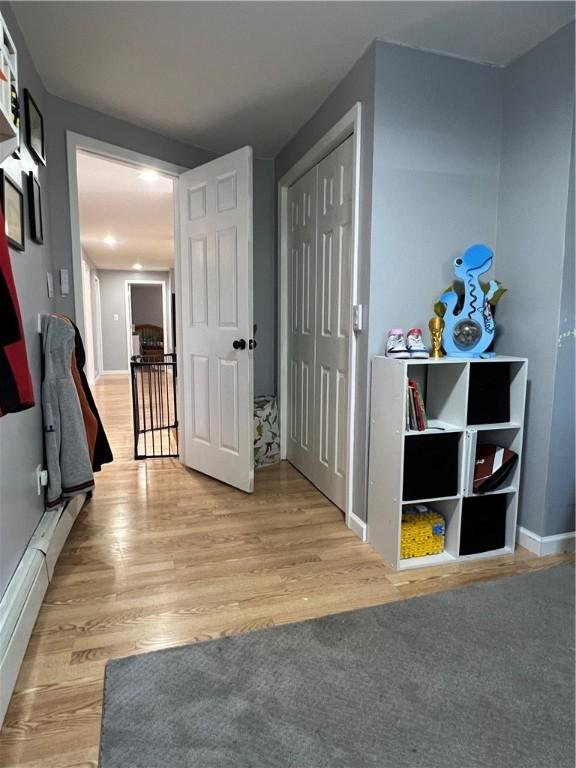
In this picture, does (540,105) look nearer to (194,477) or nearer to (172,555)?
(172,555)

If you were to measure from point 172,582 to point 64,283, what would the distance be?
70.1 inches

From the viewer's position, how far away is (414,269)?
2.15 metres

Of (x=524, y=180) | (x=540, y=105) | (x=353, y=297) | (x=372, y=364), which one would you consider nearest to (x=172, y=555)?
(x=372, y=364)

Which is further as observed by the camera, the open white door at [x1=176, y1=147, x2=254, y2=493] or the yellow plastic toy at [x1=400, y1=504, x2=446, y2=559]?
the open white door at [x1=176, y1=147, x2=254, y2=493]

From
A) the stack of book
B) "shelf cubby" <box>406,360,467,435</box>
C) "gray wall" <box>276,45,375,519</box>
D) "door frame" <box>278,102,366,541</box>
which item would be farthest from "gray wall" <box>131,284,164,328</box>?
the stack of book

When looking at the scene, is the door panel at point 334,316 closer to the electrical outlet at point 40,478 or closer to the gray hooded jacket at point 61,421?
the gray hooded jacket at point 61,421

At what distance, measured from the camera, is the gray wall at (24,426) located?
4.85 feet

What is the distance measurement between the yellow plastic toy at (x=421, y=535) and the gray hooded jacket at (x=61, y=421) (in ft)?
4.88

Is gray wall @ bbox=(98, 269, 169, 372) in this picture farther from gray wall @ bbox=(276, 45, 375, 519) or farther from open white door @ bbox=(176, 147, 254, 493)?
gray wall @ bbox=(276, 45, 375, 519)

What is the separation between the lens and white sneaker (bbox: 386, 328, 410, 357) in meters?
2.02

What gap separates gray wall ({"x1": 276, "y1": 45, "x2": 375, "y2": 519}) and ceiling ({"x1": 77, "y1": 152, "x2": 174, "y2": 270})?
1396mm

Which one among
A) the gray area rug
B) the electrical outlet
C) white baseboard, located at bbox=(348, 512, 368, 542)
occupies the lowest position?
the gray area rug

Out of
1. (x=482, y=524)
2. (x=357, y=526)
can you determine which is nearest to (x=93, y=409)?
(x=357, y=526)

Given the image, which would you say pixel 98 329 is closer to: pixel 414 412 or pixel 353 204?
pixel 353 204
